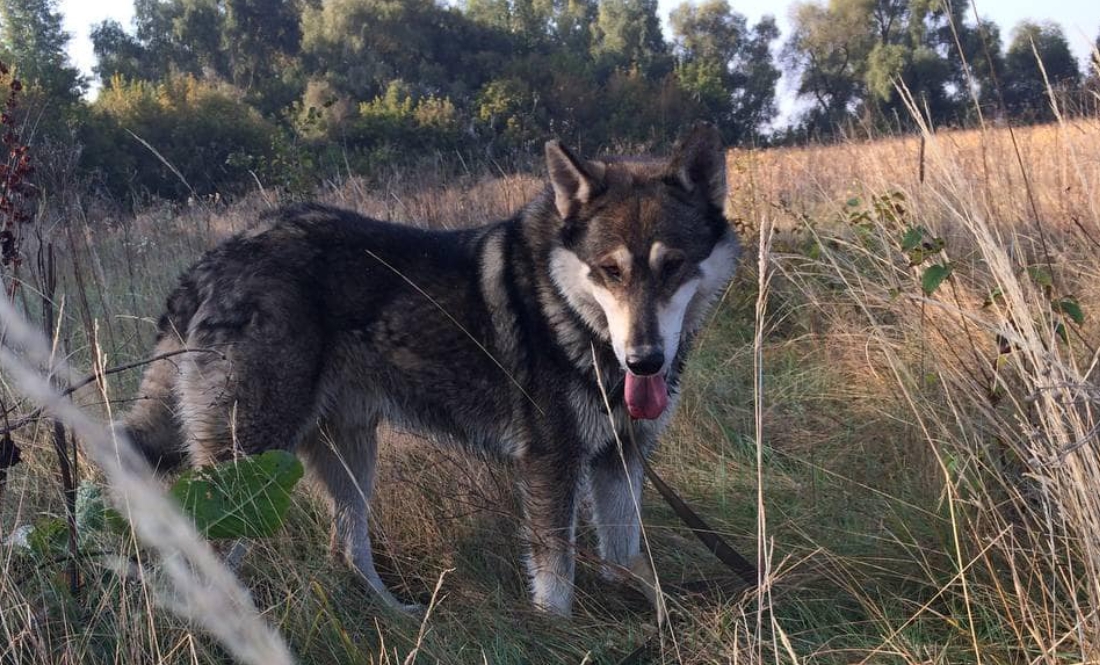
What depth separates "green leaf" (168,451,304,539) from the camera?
7.00 ft

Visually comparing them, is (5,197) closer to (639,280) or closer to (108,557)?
(108,557)

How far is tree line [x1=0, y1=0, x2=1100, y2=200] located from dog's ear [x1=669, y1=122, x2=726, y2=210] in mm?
2444

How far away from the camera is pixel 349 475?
3.02 meters

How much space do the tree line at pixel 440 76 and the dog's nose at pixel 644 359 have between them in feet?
9.93

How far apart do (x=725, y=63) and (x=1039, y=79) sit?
28175 millimetres

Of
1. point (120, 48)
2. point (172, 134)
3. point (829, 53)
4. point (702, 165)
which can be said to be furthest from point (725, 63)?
point (702, 165)

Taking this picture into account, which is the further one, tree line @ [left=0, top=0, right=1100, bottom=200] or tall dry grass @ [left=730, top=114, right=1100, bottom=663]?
tree line @ [left=0, top=0, right=1100, bottom=200]

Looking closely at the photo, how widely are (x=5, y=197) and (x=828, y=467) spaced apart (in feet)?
9.10

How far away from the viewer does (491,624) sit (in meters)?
2.46

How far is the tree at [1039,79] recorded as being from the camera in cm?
318

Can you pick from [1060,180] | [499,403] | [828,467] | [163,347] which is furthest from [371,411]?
[1060,180]

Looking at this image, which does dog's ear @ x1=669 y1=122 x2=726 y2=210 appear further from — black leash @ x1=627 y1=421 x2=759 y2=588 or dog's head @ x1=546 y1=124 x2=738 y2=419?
black leash @ x1=627 y1=421 x2=759 y2=588

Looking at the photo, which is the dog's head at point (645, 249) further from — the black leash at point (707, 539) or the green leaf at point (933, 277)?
the green leaf at point (933, 277)

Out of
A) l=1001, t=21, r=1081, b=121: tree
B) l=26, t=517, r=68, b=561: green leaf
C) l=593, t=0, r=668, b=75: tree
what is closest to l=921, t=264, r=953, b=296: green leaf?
l=1001, t=21, r=1081, b=121: tree
